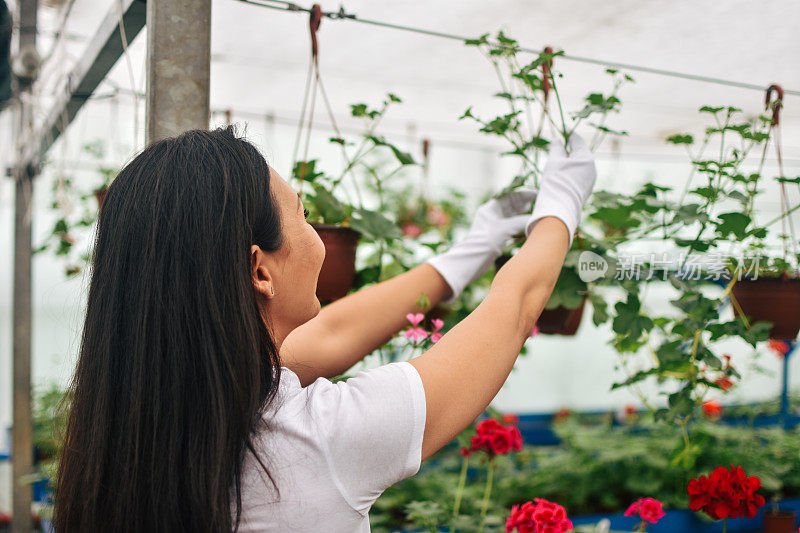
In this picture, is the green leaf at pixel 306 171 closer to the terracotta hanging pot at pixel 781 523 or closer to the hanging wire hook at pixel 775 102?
the hanging wire hook at pixel 775 102

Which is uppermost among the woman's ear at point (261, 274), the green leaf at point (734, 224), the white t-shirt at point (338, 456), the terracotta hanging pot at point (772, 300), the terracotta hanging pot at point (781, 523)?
the green leaf at point (734, 224)

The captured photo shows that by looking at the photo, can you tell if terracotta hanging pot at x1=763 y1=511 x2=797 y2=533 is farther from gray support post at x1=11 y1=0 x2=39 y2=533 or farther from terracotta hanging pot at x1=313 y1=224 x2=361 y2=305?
gray support post at x1=11 y1=0 x2=39 y2=533

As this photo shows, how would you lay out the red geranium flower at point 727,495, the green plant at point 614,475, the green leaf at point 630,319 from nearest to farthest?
the red geranium flower at point 727,495 → the green leaf at point 630,319 → the green plant at point 614,475

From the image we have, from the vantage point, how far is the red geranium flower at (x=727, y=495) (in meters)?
1.05

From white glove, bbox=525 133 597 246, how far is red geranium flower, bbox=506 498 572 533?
20.2 inches

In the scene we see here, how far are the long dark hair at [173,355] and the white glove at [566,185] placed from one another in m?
0.43

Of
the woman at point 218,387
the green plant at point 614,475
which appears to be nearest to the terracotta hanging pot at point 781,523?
the green plant at point 614,475

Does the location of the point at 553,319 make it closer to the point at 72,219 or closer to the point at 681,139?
the point at 681,139

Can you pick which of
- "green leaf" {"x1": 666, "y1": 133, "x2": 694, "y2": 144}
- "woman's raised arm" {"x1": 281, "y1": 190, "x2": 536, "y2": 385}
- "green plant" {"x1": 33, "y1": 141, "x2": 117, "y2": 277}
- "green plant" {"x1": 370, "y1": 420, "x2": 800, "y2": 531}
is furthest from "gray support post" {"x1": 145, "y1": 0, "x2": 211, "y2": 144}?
"green plant" {"x1": 33, "y1": 141, "x2": 117, "y2": 277}

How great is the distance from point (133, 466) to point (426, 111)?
325cm

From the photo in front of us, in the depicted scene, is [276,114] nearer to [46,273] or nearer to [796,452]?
[46,273]

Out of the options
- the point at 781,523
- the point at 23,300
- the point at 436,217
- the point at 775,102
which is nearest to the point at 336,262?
the point at 775,102

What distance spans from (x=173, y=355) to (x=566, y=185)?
624mm

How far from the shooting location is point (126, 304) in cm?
72
